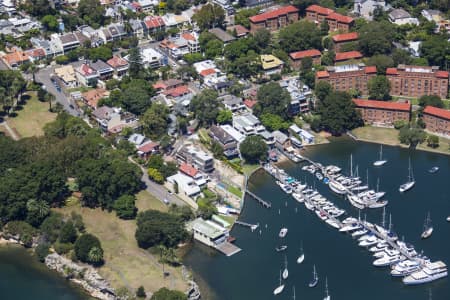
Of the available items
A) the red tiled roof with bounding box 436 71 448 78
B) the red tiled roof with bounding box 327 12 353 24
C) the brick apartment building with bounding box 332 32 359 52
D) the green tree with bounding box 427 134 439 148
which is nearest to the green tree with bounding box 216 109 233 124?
the green tree with bounding box 427 134 439 148

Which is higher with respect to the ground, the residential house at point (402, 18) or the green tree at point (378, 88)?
the residential house at point (402, 18)

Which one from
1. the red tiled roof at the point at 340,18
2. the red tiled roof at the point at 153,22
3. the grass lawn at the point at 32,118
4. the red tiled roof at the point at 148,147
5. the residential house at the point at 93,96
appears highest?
the red tiled roof at the point at 153,22

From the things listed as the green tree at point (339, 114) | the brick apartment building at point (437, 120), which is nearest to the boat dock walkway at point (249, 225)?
the green tree at point (339, 114)

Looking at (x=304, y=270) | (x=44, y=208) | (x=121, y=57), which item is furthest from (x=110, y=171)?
(x=121, y=57)

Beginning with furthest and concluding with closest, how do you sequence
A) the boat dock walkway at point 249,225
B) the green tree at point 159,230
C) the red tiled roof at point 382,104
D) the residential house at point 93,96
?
the residential house at point 93,96 < the red tiled roof at point 382,104 < the boat dock walkway at point 249,225 < the green tree at point 159,230

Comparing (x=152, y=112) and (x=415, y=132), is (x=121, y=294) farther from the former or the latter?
(x=415, y=132)

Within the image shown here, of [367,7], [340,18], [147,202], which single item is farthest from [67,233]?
[367,7]

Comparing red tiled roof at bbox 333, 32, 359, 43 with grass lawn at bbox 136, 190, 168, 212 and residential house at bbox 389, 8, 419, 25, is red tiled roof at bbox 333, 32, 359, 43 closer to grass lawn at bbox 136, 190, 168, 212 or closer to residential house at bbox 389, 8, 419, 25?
residential house at bbox 389, 8, 419, 25

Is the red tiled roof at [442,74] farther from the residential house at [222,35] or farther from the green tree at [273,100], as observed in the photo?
the residential house at [222,35]
